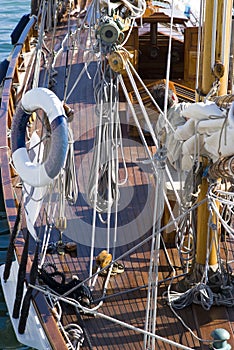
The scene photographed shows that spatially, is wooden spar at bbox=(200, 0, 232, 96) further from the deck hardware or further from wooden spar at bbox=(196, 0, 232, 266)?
the deck hardware

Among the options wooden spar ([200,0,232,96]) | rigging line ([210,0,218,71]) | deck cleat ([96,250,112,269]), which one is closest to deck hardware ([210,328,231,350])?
deck cleat ([96,250,112,269])

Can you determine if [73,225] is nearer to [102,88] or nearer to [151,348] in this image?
[102,88]

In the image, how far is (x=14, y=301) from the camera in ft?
16.4

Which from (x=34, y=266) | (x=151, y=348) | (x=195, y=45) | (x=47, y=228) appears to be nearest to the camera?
(x=151, y=348)

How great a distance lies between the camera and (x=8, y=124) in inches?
289

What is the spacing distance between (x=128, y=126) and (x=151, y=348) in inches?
124

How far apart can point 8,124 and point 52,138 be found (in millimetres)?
3018

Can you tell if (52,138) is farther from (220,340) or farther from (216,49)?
(220,340)

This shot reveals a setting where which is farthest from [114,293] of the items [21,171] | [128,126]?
[128,126]

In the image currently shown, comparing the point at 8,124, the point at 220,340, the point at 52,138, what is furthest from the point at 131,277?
the point at 8,124

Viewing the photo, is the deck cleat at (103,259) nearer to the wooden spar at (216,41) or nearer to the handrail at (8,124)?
the handrail at (8,124)

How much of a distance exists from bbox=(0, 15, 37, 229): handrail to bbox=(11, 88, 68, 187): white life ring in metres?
1.01

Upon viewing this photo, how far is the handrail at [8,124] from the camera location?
19.3 ft

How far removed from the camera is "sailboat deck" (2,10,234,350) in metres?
4.70
